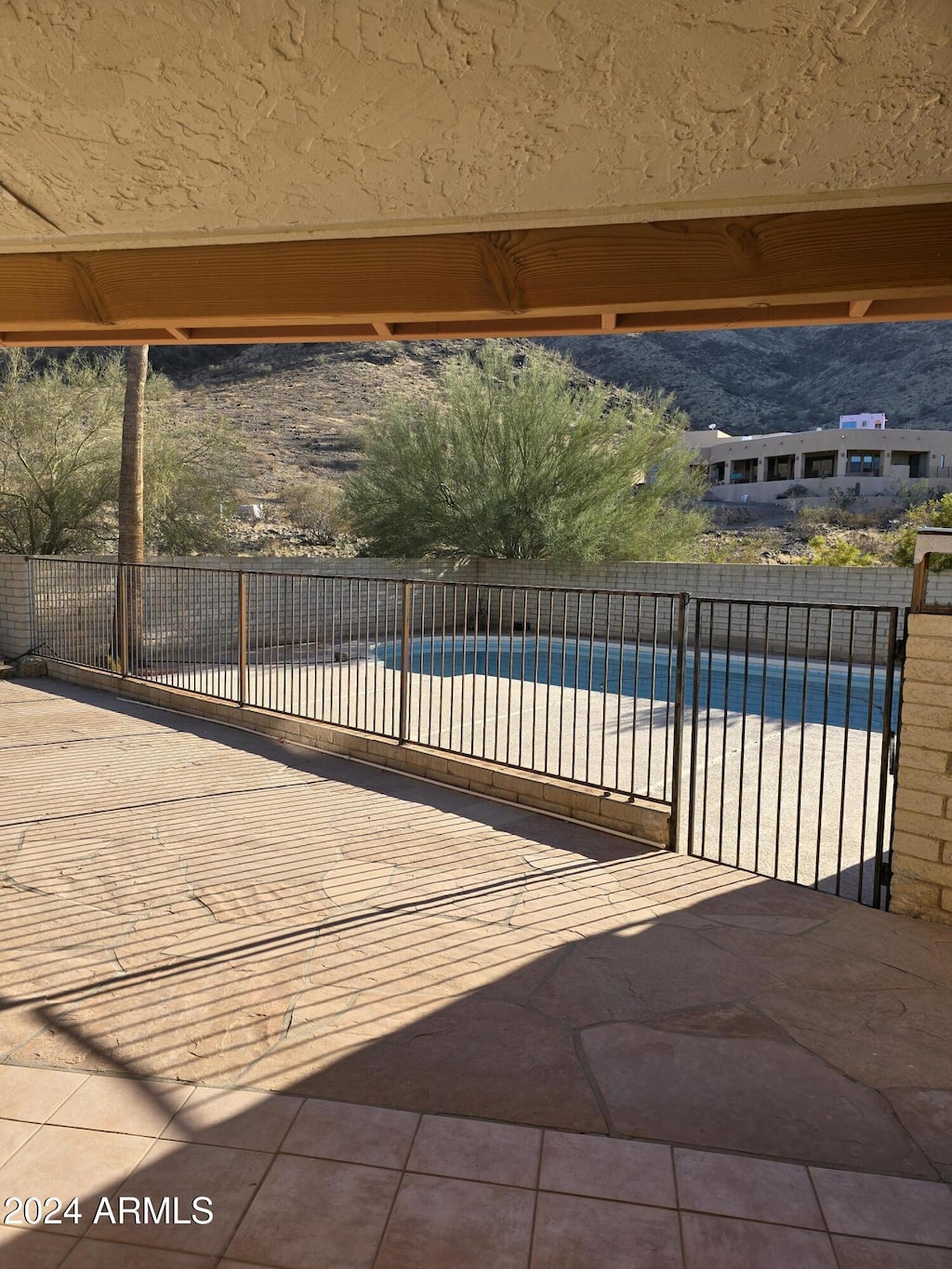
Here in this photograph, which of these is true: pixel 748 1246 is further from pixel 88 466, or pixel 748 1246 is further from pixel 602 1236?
pixel 88 466

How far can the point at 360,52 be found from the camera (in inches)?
53.0

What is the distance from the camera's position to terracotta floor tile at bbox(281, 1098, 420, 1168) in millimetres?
2006

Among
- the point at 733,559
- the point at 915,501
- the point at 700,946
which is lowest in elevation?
the point at 700,946

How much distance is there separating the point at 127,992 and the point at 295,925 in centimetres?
70

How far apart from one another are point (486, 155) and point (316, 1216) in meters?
2.33

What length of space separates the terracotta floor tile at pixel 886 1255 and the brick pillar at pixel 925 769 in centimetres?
200

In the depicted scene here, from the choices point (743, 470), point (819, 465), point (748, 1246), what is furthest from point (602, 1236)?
point (743, 470)

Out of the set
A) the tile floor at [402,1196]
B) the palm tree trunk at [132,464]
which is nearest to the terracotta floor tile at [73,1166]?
the tile floor at [402,1196]

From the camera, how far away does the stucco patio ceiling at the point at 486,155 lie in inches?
50.9

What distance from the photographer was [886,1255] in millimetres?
1744

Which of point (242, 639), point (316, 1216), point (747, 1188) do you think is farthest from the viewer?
point (242, 639)

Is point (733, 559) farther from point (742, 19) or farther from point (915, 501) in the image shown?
point (742, 19)

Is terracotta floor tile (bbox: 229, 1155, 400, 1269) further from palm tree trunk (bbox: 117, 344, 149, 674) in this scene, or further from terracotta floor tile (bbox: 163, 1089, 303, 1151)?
palm tree trunk (bbox: 117, 344, 149, 674)

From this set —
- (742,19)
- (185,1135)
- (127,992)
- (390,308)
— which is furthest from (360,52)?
(127,992)
